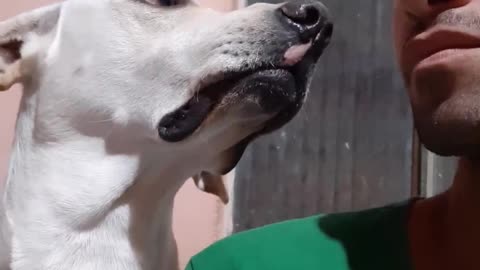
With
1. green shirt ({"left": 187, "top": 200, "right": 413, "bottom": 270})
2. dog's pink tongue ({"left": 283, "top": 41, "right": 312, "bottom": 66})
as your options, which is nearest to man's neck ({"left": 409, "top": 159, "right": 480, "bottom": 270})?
green shirt ({"left": 187, "top": 200, "right": 413, "bottom": 270})

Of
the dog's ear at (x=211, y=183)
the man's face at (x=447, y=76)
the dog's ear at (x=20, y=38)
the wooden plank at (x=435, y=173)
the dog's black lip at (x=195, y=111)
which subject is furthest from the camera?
the wooden plank at (x=435, y=173)

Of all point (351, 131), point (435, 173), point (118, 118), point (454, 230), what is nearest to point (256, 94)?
point (118, 118)

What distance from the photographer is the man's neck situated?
908 millimetres

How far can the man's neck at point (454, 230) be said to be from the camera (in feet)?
2.98

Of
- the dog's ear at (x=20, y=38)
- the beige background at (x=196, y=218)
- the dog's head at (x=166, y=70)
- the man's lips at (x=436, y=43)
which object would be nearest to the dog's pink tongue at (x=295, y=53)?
the dog's head at (x=166, y=70)

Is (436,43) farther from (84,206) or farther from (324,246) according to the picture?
(84,206)

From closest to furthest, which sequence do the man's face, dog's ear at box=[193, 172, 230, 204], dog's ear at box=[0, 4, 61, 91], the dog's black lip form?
1. the man's face
2. the dog's black lip
3. dog's ear at box=[0, 4, 61, 91]
4. dog's ear at box=[193, 172, 230, 204]

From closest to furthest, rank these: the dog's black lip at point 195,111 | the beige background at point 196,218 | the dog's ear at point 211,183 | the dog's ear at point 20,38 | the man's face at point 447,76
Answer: the man's face at point 447,76 < the dog's black lip at point 195,111 < the dog's ear at point 20,38 < the dog's ear at point 211,183 < the beige background at point 196,218

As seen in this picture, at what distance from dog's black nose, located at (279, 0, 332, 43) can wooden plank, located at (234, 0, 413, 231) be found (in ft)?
3.01

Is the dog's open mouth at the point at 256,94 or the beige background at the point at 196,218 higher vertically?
the dog's open mouth at the point at 256,94

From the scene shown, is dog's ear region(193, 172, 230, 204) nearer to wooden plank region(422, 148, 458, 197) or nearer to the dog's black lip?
the dog's black lip

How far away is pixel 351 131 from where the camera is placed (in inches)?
72.6

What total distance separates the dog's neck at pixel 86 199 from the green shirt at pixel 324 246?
0.10m

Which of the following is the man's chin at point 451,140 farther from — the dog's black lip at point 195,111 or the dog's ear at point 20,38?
the dog's ear at point 20,38
